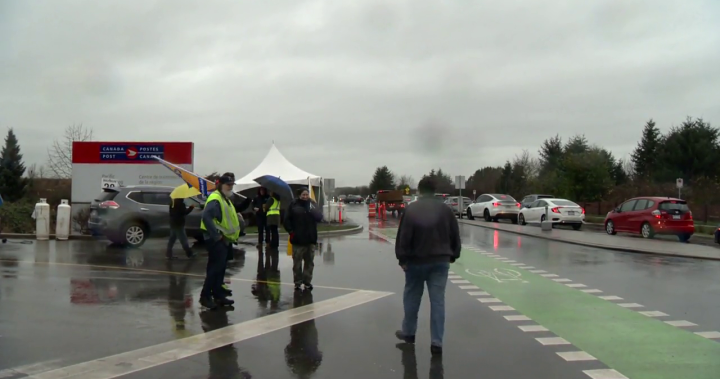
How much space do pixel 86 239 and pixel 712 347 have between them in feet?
54.7

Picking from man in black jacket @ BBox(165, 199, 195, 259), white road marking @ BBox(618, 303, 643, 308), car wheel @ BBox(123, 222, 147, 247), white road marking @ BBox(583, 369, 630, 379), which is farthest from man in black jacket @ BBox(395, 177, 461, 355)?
car wheel @ BBox(123, 222, 147, 247)

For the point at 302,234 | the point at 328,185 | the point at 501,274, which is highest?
the point at 328,185

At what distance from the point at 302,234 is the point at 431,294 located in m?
3.67

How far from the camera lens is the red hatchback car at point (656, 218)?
67.8ft

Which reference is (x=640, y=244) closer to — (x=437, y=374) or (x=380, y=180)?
(x=437, y=374)

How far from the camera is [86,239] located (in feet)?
59.9

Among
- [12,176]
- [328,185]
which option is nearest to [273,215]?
[328,185]

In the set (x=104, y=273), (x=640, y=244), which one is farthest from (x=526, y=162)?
(x=104, y=273)

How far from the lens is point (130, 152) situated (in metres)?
21.5

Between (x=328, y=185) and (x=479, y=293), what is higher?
(x=328, y=185)

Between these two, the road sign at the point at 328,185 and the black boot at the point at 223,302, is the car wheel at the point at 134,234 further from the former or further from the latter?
the road sign at the point at 328,185

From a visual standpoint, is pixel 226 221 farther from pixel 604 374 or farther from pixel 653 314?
pixel 653 314

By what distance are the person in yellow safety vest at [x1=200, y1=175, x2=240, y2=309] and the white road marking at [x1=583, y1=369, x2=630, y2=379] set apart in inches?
189

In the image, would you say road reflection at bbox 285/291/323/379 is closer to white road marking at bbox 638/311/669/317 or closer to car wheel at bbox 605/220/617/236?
white road marking at bbox 638/311/669/317
